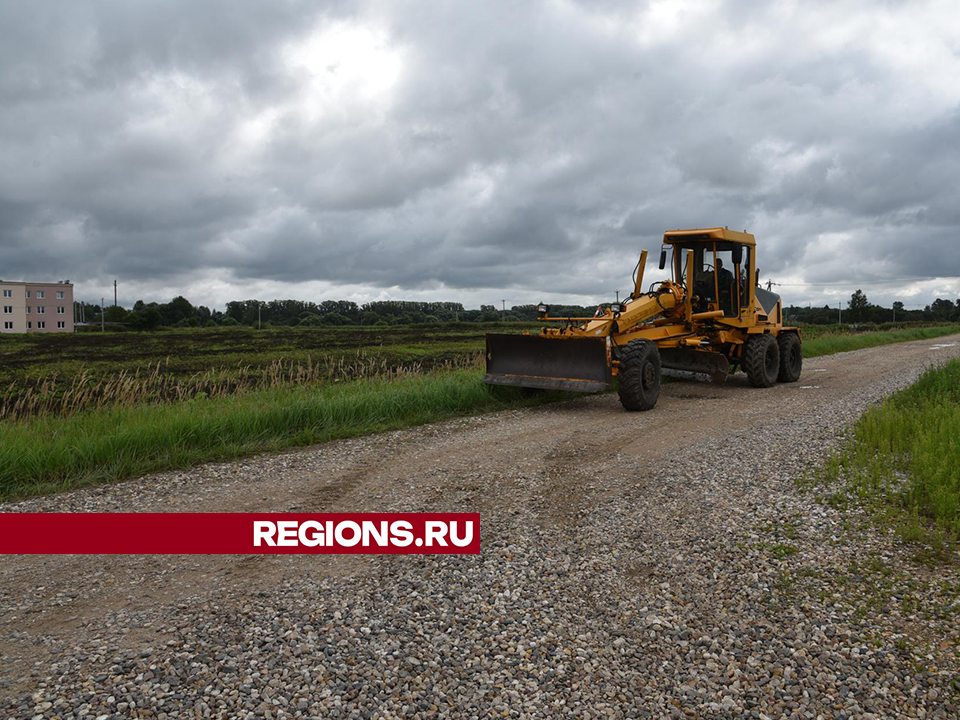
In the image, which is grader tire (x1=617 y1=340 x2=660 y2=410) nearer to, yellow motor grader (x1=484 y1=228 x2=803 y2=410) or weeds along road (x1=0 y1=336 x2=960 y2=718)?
yellow motor grader (x1=484 y1=228 x2=803 y2=410)

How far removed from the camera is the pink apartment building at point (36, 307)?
85.9 metres

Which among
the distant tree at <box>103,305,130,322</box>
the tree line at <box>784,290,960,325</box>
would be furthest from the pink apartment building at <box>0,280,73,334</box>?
the tree line at <box>784,290,960,325</box>

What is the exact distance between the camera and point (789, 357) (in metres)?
15.9

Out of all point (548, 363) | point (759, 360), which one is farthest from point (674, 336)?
point (548, 363)

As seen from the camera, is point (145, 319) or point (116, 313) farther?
point (116, 313)

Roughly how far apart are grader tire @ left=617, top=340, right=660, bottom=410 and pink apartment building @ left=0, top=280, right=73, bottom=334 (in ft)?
303

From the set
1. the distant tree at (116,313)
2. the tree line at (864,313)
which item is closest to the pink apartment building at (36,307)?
the distant tree at (116,313)

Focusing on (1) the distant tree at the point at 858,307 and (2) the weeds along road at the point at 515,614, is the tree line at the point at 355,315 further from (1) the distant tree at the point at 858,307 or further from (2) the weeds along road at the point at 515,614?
(2) the weeds along road at the point at 515,614

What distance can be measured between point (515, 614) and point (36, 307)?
101093 mm

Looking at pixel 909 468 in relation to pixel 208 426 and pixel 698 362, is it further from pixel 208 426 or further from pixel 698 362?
pixel 208 426

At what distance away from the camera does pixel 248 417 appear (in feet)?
30.2

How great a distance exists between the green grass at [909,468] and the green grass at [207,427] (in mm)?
5490

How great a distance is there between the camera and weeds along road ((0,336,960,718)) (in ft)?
11.2

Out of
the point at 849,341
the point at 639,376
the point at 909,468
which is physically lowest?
the point at 909,468
